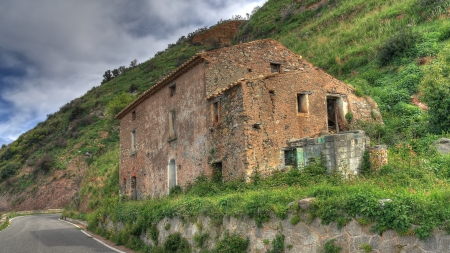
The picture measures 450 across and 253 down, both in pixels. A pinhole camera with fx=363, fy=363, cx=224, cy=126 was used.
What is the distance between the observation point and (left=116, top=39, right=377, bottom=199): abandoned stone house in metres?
13.8

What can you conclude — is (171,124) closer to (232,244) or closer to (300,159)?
(300,159)

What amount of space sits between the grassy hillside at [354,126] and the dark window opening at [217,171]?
40 cm

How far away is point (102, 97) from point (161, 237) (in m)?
56.4

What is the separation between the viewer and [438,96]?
1509cm

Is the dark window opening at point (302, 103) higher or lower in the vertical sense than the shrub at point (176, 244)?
higher

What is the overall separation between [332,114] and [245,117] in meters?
5.28

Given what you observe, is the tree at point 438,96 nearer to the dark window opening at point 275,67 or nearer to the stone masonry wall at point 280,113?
the stone masonry wall at point 280,113

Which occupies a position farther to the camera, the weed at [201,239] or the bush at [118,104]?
the bush at [118,104]

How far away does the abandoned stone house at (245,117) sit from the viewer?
544 inches

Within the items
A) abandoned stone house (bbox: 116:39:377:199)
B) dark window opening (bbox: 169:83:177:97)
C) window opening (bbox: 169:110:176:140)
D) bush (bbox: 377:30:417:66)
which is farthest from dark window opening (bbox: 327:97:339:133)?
bush (bbox: 377:30:417:66)

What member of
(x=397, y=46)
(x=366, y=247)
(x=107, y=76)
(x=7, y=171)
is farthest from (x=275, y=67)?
(x=107, y=76)

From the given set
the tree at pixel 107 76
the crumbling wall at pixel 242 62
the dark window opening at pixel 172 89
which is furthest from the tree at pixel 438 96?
the tree at pixel 107 76

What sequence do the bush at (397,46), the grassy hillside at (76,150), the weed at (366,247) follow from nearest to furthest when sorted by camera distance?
the weed at (366,247)
the bush at (397,46)
the grassy hillside at (76,150)

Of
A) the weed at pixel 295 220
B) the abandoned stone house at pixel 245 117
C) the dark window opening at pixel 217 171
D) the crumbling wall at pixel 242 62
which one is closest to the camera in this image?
the weed at pixel 295 220
